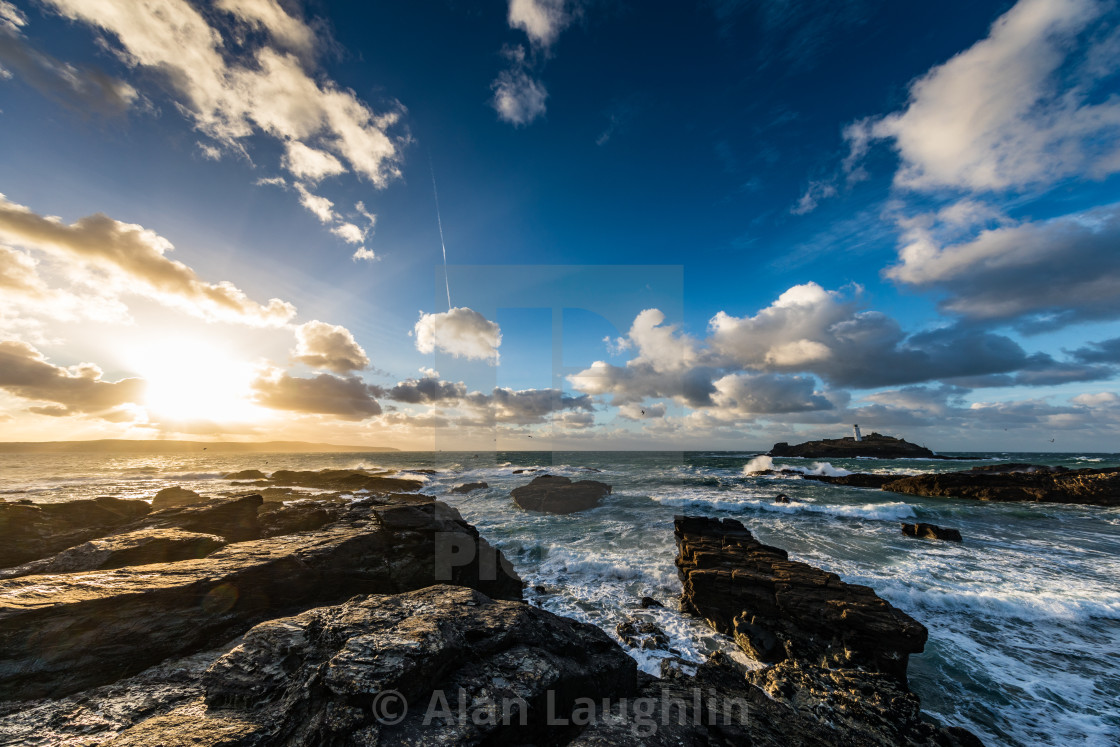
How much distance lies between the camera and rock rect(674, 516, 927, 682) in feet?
30.0

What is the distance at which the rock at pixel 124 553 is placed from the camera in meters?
9.84

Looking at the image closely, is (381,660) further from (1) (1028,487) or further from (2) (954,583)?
(1) (1028,487)

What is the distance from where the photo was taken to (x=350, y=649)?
5.11m

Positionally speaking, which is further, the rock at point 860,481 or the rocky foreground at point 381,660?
the rock at point 860,481

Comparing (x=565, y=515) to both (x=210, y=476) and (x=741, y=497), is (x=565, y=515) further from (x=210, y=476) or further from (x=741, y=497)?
(x=210, y=476)

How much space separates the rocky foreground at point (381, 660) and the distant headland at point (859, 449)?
4582 inches

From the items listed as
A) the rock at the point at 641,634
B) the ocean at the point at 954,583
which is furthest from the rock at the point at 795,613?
the rock at the point at 641,634

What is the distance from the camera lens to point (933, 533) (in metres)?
21.4

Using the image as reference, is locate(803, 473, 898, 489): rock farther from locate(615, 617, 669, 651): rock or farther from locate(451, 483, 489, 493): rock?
locate(615, 617, 669, 651): rock

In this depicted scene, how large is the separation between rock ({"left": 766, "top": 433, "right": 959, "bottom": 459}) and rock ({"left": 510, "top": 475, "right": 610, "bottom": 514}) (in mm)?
96512

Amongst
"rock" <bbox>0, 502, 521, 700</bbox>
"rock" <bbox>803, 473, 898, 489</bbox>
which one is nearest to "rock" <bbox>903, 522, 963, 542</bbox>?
"rock" <bbox>0, 502, 521, 700</bbox>

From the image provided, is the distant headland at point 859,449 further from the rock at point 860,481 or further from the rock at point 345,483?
the rock at point 345,483

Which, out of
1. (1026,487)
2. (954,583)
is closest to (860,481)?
(1026,487)

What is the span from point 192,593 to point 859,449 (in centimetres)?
13795
